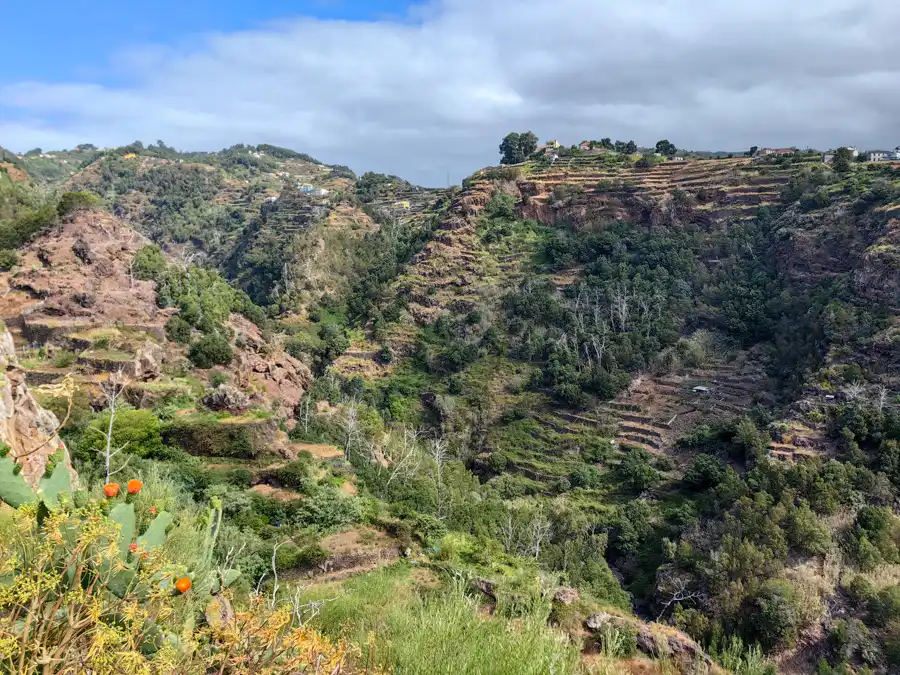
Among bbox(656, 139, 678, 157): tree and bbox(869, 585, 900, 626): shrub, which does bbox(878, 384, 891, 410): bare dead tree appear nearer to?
bbox(869, 585, 900, 626): shrub

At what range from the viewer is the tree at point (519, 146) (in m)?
64.0

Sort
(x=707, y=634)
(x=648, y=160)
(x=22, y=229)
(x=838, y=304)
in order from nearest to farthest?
(x=707, y=634) → (x=22, y=229) → (x=838, y=304) → (x=648, y=160)

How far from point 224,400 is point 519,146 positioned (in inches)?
2088

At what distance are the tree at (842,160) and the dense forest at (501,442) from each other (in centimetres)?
33

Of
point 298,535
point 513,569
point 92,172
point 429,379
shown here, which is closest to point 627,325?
point 429,379

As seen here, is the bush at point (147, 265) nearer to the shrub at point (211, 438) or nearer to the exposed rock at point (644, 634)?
the shrub at point (211, 438)

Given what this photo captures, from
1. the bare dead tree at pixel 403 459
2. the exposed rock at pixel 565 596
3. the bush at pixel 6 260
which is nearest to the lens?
the exposed rock at pixel 565 596

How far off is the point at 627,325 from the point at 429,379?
15490mm

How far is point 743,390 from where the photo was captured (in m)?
33.5

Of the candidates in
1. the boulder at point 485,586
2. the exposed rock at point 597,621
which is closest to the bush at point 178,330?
the boulder at point 485,586

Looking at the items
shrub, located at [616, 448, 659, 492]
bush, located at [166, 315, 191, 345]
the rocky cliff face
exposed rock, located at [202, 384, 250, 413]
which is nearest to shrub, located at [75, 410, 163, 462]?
exposed rock, located at [202, 384, 250, 413]

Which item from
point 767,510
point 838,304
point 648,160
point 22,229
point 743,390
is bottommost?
point 767,510

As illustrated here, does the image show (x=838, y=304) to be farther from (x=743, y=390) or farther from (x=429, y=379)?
(x=429, y=379)

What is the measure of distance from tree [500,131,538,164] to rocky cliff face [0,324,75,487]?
5881 centimetres
